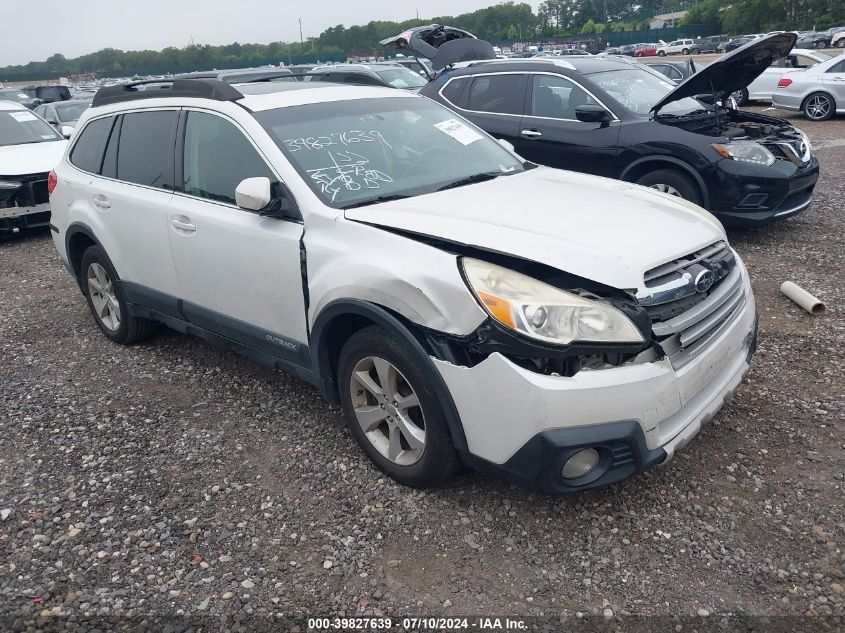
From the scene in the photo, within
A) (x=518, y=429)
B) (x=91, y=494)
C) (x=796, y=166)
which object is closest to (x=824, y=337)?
(x=796, y=166)

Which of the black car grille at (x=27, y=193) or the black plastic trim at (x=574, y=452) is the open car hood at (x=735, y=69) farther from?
the black car grille at (x=27, y=193)

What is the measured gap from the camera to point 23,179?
8.48 metres

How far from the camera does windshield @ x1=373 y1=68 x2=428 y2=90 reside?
14.8m

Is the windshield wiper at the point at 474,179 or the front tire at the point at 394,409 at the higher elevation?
the windshield wiper at the point at 474,179

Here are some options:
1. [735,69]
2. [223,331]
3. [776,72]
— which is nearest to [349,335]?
[223,331]

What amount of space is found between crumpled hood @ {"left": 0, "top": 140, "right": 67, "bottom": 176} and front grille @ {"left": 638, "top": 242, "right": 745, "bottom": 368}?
7740 millimetres

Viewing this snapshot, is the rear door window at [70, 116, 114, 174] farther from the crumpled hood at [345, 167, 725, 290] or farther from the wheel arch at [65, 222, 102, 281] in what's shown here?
the crumpled hood at [345, 167, 725, 290]

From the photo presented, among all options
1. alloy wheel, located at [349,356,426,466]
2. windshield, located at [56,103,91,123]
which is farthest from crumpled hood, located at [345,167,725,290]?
windshield, located at [56,103,91,123]

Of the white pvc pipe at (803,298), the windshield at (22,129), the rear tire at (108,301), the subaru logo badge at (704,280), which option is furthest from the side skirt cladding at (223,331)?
the windshield at (22,129)

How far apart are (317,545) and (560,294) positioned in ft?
4.81

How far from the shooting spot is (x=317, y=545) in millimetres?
2928

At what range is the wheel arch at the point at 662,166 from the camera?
6.37 m

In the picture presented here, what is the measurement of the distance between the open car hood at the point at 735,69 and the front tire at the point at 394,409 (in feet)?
14.9

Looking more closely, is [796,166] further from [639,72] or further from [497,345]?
[497,345]
